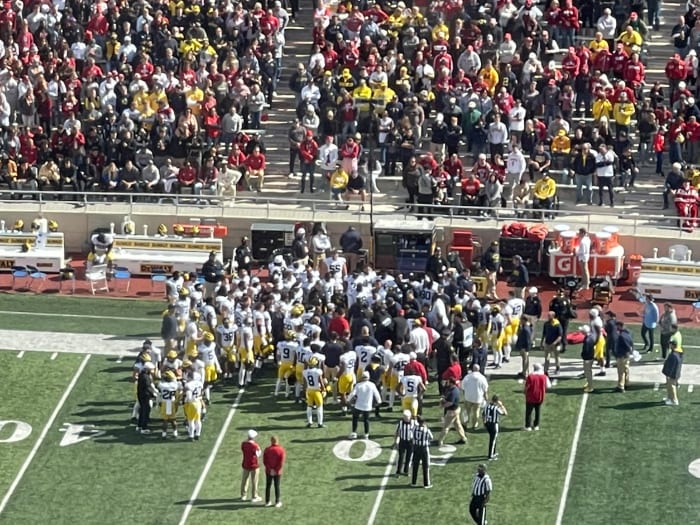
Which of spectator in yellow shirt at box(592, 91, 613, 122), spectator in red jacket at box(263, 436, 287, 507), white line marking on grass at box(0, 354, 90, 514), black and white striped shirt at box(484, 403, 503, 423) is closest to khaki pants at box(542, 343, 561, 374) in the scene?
black and white striped shirt at box(484, 403, 503, 423)

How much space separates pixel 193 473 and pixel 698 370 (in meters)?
9.86

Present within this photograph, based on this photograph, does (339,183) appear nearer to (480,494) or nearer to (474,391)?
(474,391)

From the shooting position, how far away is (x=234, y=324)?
4547 cm

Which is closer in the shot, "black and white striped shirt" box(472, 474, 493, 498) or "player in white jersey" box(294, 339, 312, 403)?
"black and white striped shirt" box(472, 474, 493, 498)

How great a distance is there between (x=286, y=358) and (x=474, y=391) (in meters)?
3.71

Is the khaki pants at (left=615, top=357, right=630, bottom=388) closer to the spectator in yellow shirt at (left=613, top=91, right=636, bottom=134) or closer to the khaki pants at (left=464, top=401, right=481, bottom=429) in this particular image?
the khaki pants at (left=464, top=401, right=481, bottom=429)

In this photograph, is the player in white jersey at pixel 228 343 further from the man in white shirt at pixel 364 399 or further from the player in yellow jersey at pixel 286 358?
the man in white shirt at pixel 364 399

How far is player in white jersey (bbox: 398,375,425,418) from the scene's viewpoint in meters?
43.2

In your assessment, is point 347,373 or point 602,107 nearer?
point 347,373

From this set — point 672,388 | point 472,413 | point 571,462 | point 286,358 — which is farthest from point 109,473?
point 672,388

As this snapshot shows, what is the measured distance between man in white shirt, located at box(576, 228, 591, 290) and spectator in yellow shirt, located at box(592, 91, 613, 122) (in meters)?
4.26

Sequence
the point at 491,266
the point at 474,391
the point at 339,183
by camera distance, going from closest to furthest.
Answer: the point at 474,391 → the point at 491,266 → the point at 339,183

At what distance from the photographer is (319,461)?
4266 centimetres

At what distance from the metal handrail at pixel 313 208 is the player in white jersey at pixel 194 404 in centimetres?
782
